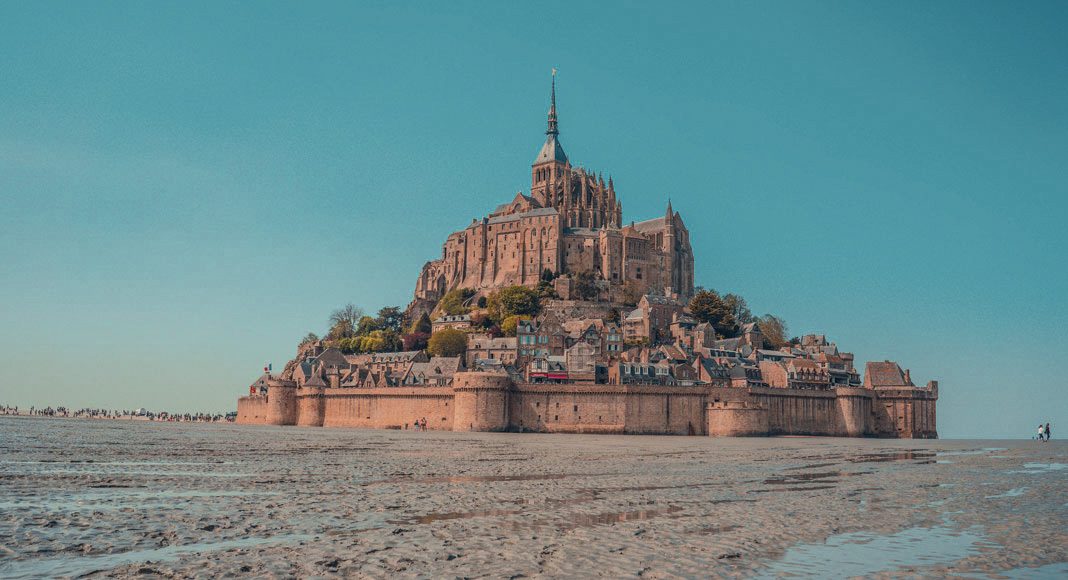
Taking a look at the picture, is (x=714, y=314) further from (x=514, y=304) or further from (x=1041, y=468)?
(x=1041, y=468)

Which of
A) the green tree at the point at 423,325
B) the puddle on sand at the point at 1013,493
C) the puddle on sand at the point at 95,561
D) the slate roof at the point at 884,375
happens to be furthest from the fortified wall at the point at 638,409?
the puddle on sand at the point at 95,561

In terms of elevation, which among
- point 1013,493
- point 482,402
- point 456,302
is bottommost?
point 1013,493

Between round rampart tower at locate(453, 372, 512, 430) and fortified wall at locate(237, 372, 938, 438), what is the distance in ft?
0.29

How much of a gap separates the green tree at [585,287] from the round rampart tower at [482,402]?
4782 cm

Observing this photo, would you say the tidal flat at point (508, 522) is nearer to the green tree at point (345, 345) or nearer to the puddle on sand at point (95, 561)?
the puddle on sand at point (95, 561)

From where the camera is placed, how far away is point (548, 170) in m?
148

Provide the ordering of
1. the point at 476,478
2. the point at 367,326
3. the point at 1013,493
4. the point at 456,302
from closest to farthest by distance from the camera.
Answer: the point at 1013,493
the point at 476,478
the point at 456,302
the point at 367,326

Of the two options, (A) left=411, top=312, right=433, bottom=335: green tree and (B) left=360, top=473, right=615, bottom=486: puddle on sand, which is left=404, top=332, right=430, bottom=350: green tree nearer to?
(A) left=411, top=312, right=433, bottom=335: green tree

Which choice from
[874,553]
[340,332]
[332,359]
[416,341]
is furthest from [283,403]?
[874,553]

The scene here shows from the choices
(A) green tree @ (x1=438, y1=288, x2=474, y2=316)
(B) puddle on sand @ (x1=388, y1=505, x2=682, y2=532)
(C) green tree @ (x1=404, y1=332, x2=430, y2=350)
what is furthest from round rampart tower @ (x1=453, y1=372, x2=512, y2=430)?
(B) puddle on sand @ (x1=388, y1=505, x2=682, y2=532)

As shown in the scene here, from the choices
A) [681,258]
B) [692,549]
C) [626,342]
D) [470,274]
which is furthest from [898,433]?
[692,549]

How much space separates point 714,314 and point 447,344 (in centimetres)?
3688

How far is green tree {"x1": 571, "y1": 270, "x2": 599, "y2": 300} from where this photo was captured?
Answer: 4793 inches

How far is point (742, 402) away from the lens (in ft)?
249
